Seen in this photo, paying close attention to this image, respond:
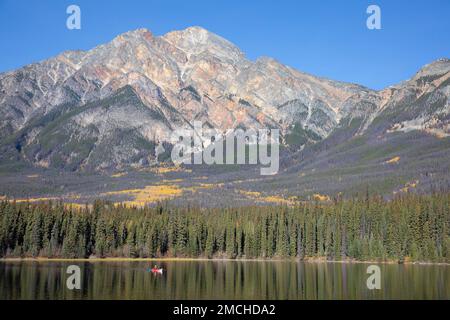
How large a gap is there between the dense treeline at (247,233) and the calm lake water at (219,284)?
44769 millimetres

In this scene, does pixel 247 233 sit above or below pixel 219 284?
above

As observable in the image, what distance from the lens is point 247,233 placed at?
629ft

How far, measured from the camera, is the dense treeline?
17475 cm

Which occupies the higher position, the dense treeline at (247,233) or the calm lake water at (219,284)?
the dense treeline at (247,233)

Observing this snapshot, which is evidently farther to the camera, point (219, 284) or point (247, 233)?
point (247, 233)

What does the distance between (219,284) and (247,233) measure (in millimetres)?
87850

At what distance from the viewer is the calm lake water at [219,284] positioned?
89.2 meters

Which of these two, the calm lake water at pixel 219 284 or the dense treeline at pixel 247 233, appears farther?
the dense treeline at pixel 247 233
